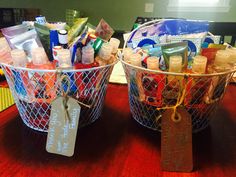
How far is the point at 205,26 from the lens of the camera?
0.52 meters

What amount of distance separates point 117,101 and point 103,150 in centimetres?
23

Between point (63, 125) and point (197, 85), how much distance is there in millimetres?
248

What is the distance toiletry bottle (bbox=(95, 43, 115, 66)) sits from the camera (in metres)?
0.46

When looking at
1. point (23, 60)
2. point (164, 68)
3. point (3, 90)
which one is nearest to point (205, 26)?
point (164, 68)

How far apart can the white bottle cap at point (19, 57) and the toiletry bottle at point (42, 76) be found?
12 millimetres

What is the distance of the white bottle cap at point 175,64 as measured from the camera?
0.40 meters

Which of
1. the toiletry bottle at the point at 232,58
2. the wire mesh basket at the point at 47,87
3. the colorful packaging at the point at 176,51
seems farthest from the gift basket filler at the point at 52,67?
the toiletry bottle at the point at 232,58

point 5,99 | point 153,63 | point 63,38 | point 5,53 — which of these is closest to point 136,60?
point 153,63

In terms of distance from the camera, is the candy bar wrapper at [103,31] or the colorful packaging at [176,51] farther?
the candy bar wrapper at [103,31]

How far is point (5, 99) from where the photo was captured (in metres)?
0.64

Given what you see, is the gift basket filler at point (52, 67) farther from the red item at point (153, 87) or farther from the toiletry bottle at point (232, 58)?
the toiletry bottle at point (232, 58)

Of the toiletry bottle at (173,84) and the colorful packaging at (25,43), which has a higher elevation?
the colorful packaging at (25,43)

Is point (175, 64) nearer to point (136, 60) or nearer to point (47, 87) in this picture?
point (136, 60)

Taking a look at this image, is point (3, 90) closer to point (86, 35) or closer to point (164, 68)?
point (86, 35)
